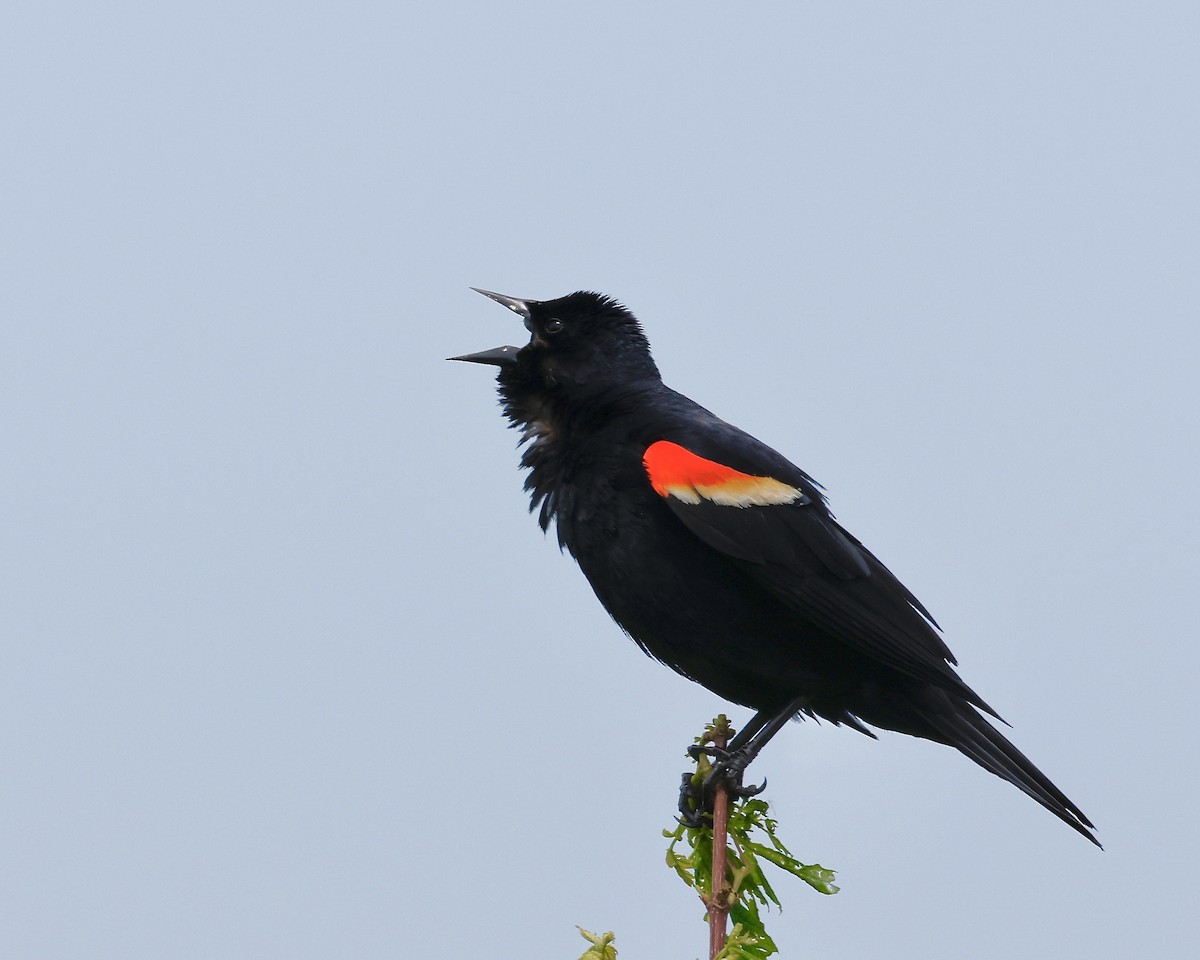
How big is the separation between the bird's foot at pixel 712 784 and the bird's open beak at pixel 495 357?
1.75 metres

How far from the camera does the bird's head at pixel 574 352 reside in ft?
17.0

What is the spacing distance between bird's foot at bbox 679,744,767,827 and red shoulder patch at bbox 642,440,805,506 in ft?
2.70

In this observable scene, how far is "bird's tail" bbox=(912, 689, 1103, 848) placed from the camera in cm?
444

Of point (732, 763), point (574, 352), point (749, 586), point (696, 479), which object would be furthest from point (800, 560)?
point (574, 352)

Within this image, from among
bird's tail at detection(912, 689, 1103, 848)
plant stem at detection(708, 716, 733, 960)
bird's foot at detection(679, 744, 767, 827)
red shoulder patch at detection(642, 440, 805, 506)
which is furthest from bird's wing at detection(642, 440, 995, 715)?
plant stem at detection(708, 716, 733, 960)

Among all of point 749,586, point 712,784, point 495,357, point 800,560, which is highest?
point 495,357

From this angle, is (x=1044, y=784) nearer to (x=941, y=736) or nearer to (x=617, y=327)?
(x=941, y=736)

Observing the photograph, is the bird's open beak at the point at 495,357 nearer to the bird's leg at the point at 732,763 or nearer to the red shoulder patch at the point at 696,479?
the red shoulder patch at the point at 696,479

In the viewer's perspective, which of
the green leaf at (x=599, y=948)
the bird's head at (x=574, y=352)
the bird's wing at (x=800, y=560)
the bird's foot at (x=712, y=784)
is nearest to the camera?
the green leaf at (x=599, y=948)

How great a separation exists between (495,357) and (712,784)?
1910mm

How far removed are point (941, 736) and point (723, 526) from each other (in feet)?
3.56

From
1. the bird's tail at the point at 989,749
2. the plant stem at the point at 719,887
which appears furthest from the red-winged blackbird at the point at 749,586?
the plant stem at the point at 719,887

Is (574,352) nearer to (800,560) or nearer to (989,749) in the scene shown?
(800,560)

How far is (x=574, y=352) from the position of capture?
207 inches
